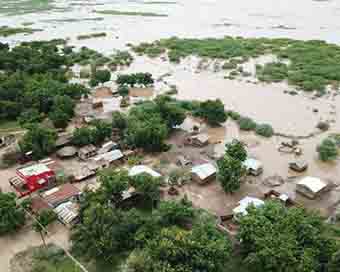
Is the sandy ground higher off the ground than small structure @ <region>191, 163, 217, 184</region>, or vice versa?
small structure @ <region>191, 163, 217, 184</region>

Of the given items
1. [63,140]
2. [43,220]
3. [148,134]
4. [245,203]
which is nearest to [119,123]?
[148,134]

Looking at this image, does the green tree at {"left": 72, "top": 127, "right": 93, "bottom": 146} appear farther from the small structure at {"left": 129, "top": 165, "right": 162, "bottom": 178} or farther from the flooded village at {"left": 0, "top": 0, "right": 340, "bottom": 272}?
the small structure at {"left": 129, "top": 165, "right": 162, "bottom": 178}

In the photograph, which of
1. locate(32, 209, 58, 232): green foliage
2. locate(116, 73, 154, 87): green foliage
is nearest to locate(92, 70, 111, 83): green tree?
locate(116, 73, 154, 87): green foliage

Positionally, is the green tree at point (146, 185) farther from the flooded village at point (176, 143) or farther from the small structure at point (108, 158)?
the small structure at point (108, 158)

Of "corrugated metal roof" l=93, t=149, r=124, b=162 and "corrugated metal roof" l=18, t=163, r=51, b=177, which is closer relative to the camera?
"corrugated metal roof" l=18, t=163, r=51, b=177

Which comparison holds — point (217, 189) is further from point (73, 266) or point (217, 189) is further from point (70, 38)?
point (70, 38)
